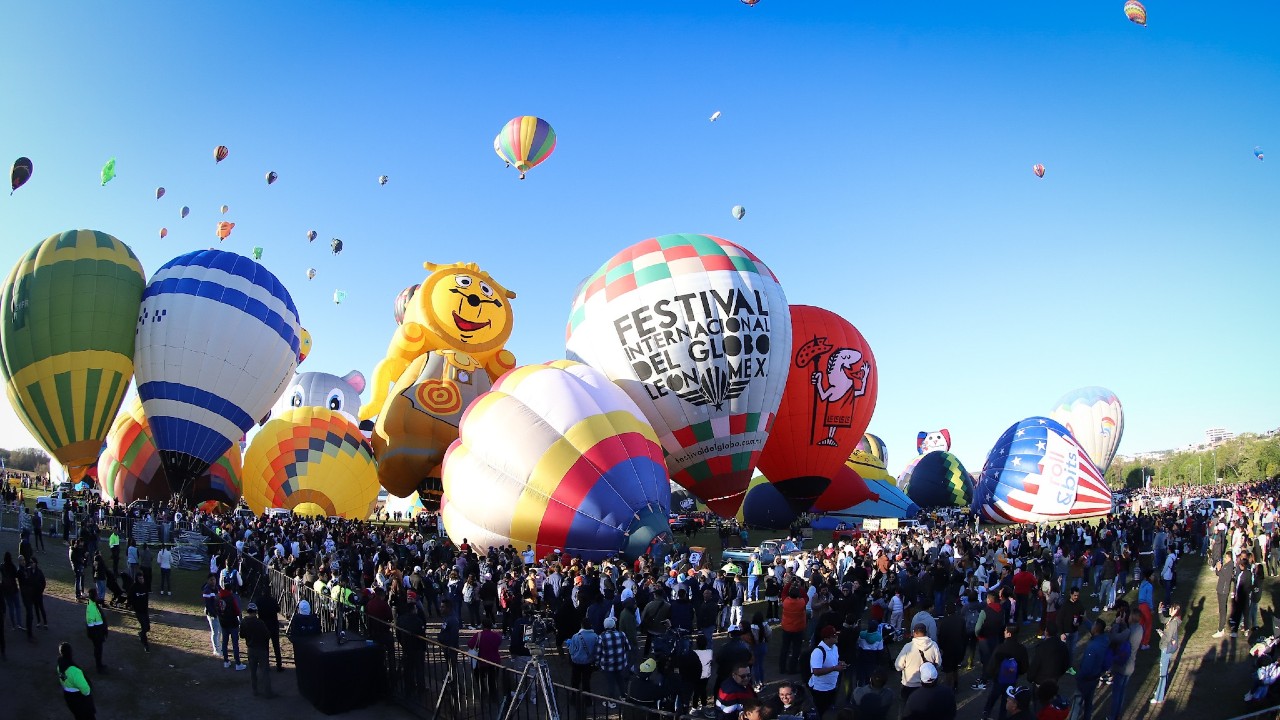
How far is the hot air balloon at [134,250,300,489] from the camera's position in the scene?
22516mm

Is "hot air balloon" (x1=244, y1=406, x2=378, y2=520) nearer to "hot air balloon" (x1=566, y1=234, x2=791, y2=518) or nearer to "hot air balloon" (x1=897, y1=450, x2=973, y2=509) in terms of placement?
"hot air balloon" (x1=566, y1=234, x2=791, y2=518)

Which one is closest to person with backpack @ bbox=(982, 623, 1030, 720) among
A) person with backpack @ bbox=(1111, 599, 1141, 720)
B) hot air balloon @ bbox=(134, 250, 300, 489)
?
person with backpack @ bbox=(1111, 599, 1141, 720)

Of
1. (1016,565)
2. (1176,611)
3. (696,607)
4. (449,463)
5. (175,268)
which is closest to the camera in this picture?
(1176,611)

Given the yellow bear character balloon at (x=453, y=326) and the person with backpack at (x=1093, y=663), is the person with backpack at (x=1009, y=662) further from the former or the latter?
the yellow bear character balloon at (x=453, y=326)

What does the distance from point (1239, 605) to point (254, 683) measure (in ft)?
40.4

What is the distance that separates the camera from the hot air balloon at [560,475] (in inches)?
622

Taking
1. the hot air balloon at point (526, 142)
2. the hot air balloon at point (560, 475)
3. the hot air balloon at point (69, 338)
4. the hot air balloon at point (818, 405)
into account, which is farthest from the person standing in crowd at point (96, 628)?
the hot air balloon at point (526, 142)

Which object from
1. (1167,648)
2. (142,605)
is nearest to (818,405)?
(1167,648)

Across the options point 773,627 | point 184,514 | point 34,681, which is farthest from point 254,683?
point 184,514

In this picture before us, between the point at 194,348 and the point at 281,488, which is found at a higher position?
the point at 194,348

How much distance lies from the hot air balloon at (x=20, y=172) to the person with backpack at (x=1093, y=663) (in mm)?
26822

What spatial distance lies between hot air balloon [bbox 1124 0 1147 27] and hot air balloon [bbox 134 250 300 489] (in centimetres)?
2542

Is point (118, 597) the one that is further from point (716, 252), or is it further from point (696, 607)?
point (716, 252)

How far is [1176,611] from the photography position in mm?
9133
